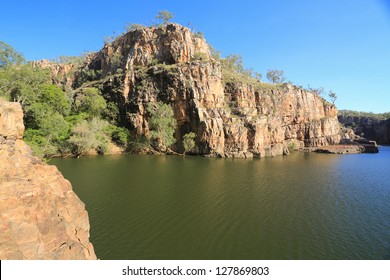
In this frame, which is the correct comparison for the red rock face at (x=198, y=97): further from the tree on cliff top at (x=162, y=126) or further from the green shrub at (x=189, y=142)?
the tree on cliff top at (x=162, y=126)

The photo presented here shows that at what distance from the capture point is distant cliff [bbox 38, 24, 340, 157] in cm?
6988

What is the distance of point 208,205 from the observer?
24891 mm

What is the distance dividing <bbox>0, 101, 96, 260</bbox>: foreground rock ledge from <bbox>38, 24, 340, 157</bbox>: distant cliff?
55.2 meters

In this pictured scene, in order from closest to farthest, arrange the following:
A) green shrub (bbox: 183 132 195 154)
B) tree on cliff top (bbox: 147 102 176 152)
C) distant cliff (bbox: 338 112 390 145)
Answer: green shrub (bbox: 183 132 195 154), tree on cliff top (bbox: 147 102 176 152), distant cliff (bbox: 338 112 390 145)

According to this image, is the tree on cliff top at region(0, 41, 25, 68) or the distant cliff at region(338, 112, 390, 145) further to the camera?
the distant cliff at region(338, 112, 390, 145)

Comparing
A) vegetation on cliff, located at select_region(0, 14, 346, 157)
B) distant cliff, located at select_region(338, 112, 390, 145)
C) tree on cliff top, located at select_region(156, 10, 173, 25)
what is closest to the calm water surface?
vegetation on cliff, located at select_region(0, 14, 346, 157)

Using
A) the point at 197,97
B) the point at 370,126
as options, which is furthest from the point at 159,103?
the point at 370,126

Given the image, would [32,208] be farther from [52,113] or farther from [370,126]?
[370,126]

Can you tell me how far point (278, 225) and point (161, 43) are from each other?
3160 inches

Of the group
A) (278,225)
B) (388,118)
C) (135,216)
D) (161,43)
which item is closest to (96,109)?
(161,43)

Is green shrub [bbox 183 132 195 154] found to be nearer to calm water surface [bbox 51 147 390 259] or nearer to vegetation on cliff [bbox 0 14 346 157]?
vegetation on cliff [bbox 0 14 346 157]

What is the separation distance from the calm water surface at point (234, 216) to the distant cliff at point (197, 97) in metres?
32.6
